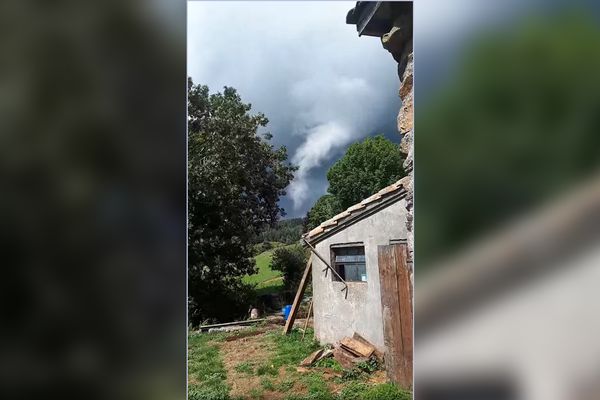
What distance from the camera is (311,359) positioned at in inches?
116

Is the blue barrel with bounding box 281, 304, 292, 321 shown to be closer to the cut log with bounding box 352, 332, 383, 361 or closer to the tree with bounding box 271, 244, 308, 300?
the tree with bounding box 271, 244, 308, 300

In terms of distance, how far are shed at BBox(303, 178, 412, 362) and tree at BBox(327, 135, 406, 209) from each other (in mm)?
52

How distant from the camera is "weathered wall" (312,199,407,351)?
2.79 meters

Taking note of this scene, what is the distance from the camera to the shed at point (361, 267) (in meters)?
2.74

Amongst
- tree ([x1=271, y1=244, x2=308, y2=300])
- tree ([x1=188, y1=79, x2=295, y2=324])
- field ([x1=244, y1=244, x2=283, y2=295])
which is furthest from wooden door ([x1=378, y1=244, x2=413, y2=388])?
tree ([x1=188, y1=79, x2=295, y2=324])

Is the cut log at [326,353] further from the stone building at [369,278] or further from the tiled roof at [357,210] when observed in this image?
the tiled roof at [357,210]

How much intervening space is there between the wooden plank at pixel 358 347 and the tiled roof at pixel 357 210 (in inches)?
25.7
